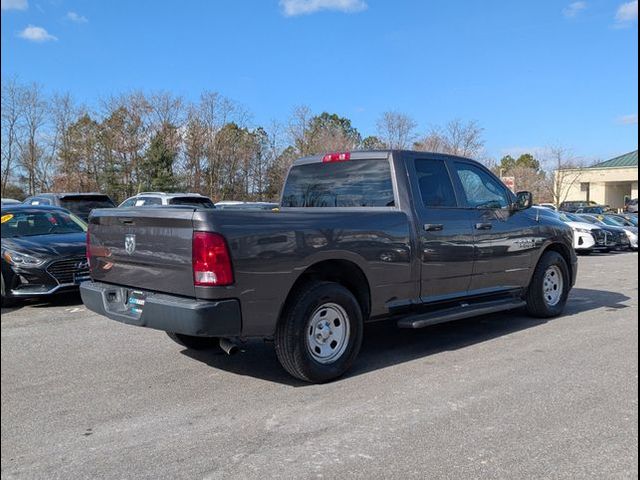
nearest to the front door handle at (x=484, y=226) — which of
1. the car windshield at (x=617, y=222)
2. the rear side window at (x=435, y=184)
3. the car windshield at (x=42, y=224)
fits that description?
the rear side window at (x=435, y=184)

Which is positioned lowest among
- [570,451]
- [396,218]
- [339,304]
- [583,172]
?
[570,451]

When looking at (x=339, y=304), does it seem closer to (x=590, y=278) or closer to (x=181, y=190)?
(x=590, y=278)

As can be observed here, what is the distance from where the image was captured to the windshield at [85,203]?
1410 cm

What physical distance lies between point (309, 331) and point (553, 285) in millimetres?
4161

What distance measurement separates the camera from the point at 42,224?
29.3ft

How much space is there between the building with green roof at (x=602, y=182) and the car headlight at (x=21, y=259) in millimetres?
53698

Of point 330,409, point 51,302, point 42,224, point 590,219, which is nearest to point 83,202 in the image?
point 42,224

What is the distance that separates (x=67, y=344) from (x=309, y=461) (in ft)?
12.0

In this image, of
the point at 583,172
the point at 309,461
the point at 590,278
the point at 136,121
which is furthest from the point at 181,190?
the point at 583,172

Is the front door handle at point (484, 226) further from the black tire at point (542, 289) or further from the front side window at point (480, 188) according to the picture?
the black tire at point (542, 289)

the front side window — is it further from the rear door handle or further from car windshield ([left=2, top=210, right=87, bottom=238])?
car windshield ([left=2, top=210, right=87, bottom=238])

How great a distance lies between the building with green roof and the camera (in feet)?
188

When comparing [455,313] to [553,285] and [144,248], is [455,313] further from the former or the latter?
[144,248]

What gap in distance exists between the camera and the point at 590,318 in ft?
24.1
